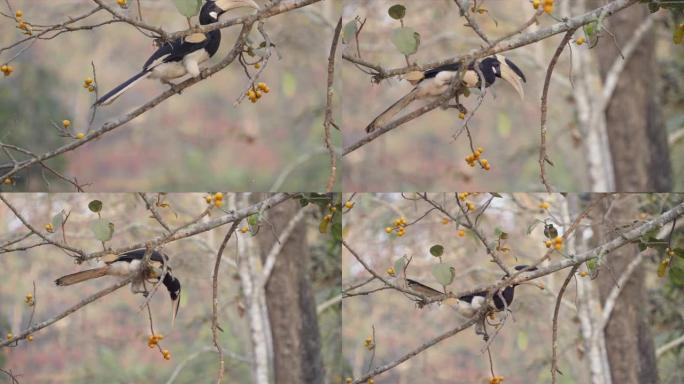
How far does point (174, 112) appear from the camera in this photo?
15.0 ft

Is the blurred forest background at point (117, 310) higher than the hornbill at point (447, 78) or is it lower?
lower

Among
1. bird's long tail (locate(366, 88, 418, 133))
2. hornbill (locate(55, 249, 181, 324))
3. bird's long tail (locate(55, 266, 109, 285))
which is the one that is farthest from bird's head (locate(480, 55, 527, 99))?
bird's long tail (locate(55, 266, 109, 285))

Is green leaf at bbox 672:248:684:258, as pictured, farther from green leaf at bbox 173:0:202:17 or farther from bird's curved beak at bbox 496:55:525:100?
green leaf at bbox 173:0:202:17

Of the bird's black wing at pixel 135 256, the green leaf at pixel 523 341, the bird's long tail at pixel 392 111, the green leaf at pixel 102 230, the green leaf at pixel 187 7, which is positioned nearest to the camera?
the green leaf at pixel 187 7

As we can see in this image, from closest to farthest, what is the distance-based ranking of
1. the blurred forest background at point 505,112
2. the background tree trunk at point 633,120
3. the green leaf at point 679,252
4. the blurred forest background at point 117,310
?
1. the green leaf at point 679,252
2. the blurred forest background at point 117,310
3. the blurred forest background at point 505,112
4. the background tree trunk at point 633,120

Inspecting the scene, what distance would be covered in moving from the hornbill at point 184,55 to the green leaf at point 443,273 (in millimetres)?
970

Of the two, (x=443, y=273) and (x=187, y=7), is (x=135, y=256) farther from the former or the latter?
(x=443, y=273)

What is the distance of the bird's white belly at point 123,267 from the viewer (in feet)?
10.3

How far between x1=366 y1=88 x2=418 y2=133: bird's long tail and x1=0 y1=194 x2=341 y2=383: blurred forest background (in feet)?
1.75

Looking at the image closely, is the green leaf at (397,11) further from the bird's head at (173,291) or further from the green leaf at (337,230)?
the bird's head at (173,291)

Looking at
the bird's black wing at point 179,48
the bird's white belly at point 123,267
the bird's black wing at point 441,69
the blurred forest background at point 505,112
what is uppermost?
the blurred forest background at point 505,112

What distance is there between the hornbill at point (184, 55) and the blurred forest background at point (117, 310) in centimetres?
55

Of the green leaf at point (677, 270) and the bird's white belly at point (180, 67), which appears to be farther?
the bird's white belly at point (180, 67)

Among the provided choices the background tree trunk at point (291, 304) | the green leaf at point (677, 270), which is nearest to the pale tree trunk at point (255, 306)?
the background tree trunk at point (291, 304)
